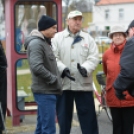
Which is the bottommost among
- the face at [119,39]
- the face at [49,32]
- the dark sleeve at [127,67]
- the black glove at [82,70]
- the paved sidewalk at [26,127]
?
the paved sidewalk at [26,127]

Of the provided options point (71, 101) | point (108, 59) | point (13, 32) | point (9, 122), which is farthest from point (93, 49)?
point (9, 122)

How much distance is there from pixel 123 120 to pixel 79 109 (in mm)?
665

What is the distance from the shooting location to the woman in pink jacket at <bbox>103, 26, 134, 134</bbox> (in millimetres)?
5102

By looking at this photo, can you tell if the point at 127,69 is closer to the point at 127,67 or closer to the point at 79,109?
the point at 127,67

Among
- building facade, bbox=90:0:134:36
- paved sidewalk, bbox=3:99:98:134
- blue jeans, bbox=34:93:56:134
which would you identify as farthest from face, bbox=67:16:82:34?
building facade, bbox=90:0:134:36

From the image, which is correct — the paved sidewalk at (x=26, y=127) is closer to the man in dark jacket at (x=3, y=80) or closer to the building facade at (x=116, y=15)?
the man in dark jacket at (x=3, y=80)

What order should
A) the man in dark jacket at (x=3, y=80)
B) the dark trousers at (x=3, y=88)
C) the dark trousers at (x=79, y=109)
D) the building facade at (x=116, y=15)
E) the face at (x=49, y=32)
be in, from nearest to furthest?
the face at (x=49, y=32)
the dark trousers at (x=79, y=109)
the man in dark jacket at (x=3, y=80)
the dark trousers at (x=3, y=88)
the building facade at (x=116, y=15)

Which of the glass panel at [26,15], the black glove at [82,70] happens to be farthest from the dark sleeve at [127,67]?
the glass panel at [26,15]

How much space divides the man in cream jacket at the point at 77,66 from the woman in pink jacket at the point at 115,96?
31 cm

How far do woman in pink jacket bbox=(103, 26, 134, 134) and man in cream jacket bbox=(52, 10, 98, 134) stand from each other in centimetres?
31

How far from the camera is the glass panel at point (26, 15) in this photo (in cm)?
714

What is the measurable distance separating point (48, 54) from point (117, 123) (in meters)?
1.23

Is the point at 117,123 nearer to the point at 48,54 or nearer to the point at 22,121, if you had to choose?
the point at 48,54

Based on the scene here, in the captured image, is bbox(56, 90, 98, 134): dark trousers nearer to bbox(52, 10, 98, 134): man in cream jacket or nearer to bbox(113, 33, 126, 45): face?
bbox(52, 10, 98, 134): man in cream jacket
